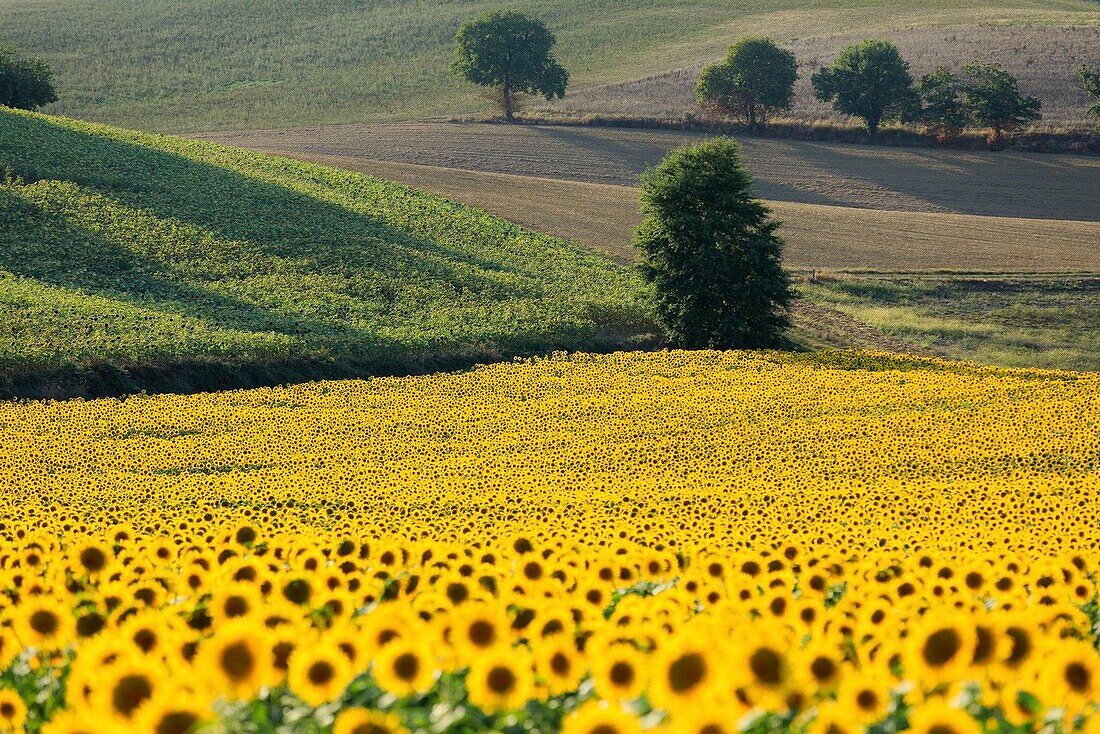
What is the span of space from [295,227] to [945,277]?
2750cm

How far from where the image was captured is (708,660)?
412 centimetres

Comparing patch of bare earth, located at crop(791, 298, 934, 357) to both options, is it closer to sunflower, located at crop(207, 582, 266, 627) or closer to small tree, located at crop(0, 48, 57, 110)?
sunflower, located at crop(207, 582, 266, 627)

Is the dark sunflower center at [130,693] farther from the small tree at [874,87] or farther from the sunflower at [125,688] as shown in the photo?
the small tree at [874,87]

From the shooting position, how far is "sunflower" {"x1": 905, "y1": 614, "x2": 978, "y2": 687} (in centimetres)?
459

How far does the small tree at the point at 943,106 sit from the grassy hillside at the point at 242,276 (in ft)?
→ 142

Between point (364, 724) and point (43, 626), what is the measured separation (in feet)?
8.34

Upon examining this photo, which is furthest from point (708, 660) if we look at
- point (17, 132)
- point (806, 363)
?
point (17, 132)

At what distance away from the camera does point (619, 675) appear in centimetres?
435

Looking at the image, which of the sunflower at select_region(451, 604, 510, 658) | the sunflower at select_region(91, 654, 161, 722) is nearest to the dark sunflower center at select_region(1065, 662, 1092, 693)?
the sunflower at select_region(451, 604, 510, 658)

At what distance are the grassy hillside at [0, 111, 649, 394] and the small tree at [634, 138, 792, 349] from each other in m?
2.06

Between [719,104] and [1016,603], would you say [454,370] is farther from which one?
[719,104]

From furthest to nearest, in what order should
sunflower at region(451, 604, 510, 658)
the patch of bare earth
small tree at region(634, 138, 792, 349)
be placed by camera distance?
the patch of bare earth → small tree at region(634, 138, 792, 349) → sunflower at region(451, 604, 510, 658)

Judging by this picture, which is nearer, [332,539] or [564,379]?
[332,539]

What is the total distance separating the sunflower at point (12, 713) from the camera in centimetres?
452
